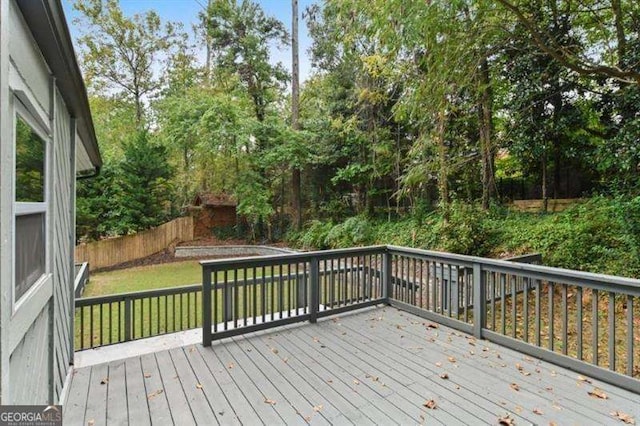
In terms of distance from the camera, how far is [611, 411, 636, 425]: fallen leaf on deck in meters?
2.30

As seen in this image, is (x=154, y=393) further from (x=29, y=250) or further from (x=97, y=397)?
(x=29, y=250)

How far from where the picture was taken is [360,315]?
4.63 metres

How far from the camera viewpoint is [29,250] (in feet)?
5.80

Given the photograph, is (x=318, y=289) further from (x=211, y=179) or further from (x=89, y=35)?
(x=89, y=35)

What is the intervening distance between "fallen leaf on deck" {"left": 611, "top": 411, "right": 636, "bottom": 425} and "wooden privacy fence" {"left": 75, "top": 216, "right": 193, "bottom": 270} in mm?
13280

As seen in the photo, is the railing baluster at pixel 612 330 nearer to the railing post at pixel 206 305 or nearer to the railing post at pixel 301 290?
the railing post at pixel 301 290

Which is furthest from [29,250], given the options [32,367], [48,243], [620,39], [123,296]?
[620,39]

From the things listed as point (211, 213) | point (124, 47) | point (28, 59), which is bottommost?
point (211, 213)

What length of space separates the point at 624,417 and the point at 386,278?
294 cm

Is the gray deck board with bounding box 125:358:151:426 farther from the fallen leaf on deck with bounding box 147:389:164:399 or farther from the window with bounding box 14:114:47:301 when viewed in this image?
the window with bounding box 14:114:47:301

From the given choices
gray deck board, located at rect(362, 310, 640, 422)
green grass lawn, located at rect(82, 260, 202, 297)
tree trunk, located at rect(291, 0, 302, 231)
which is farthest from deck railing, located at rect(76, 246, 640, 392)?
tree trunk, located at rect(291, 0, 302, 231)

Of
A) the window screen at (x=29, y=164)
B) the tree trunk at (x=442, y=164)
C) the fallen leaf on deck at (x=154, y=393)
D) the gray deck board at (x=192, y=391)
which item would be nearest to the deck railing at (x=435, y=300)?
the gray deck board at (x=192, y=391)

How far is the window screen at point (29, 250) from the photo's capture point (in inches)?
61.1

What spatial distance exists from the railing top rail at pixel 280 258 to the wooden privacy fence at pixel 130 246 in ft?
33.2
